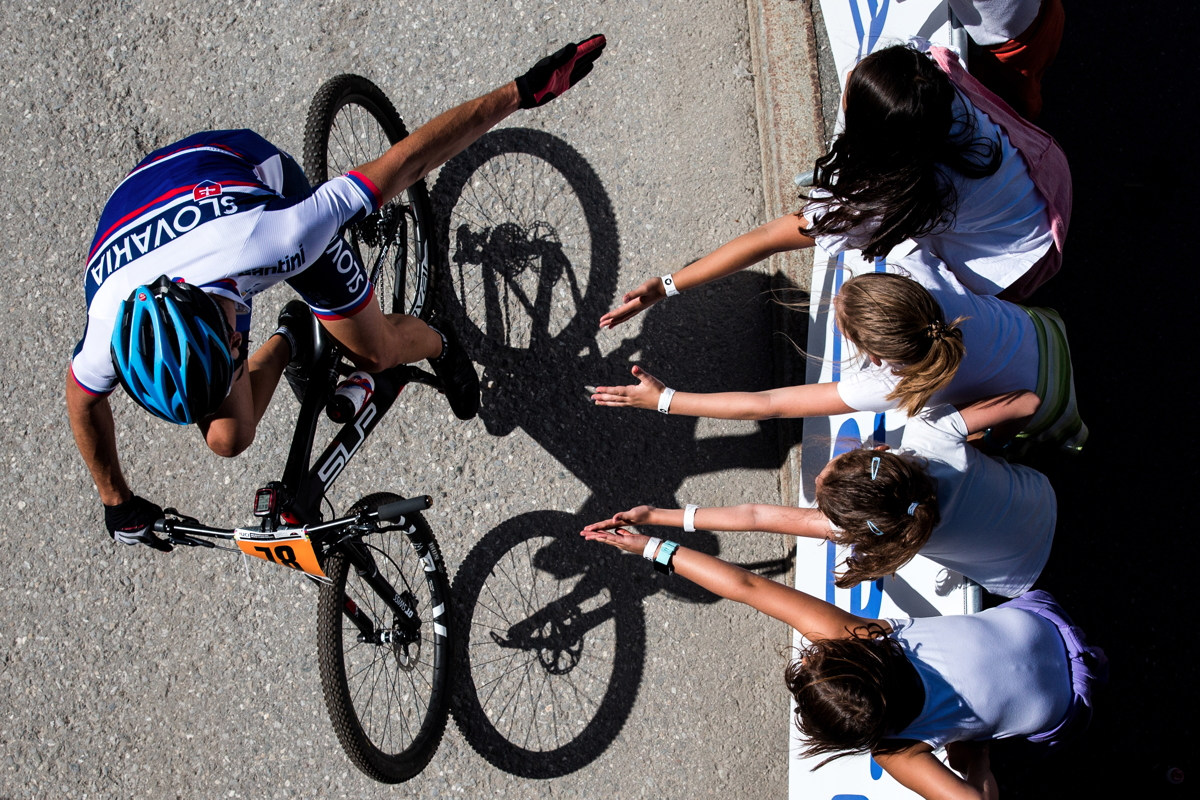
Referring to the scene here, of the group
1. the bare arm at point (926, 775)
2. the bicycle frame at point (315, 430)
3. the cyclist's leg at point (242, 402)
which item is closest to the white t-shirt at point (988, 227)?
the bare arm at point (926, 775)

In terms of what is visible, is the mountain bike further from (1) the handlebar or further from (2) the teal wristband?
(2) the teal wristband

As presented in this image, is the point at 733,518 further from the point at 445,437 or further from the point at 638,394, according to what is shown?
the point at 445,437

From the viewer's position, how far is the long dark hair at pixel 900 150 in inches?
95.9

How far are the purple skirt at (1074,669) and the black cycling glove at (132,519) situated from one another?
10.4 ft

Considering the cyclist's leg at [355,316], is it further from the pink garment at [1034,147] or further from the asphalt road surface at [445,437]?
the pink garment at [1034,147]

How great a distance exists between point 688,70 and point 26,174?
3.80 m

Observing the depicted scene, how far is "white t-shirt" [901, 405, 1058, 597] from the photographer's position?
8.52 ft

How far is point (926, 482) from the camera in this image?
2.47 metres

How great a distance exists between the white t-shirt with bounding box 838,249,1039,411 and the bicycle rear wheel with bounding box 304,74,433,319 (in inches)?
89.0

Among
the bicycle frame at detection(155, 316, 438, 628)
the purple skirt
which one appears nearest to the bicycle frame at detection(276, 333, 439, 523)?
the bicycle frame at detection(155, 316, 438, 628)

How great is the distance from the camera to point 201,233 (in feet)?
8.09

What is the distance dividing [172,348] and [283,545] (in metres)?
0.80

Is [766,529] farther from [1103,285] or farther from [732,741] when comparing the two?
[1103,285]

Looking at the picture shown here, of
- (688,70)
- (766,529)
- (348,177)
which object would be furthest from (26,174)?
(766,529)
